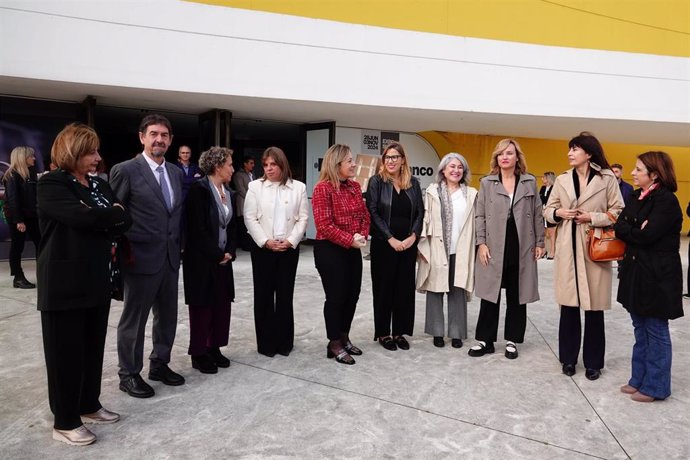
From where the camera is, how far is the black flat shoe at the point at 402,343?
4.46 meters

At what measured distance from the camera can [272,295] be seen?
427cm

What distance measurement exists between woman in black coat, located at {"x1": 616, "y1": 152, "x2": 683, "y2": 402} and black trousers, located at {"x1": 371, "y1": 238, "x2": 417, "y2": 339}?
1632 millimetres

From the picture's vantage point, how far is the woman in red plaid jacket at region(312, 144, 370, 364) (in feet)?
13.4

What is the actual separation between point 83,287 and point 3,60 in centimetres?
599

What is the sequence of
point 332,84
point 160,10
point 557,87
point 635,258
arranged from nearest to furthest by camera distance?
point 635,258, point 160,10, point 332,84, point 557,87

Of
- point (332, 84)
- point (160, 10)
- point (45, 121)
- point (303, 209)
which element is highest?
point (160, 10)

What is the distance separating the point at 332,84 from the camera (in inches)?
354

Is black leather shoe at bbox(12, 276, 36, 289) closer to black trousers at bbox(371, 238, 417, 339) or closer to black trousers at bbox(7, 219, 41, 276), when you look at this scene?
black trousers at bbox(7, 219, 41, 276)

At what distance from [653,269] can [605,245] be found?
1.21 ft

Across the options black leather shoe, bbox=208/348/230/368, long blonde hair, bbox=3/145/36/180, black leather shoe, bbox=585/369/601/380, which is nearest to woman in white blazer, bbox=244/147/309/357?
black leather shoe, bbox=208/348/230/368

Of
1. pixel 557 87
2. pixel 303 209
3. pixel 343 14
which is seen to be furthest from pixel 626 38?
pixel 303 209

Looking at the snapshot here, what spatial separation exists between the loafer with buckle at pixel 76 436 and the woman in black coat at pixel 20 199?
4.58 metres

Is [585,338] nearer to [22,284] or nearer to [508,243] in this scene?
[508,243]

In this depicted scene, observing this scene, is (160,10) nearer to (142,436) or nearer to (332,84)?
(332,84)
